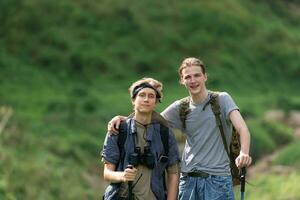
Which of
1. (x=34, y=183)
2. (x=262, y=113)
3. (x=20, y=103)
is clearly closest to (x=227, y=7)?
(x=262, y=113)

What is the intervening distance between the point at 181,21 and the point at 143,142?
25507 mm

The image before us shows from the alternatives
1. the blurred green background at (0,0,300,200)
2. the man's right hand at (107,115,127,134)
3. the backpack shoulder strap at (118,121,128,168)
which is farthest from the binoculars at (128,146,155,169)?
the blurred green background at (0,0,300,200)

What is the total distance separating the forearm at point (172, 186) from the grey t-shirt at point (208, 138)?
0.21 metres

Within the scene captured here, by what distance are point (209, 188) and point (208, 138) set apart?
1.18 feet

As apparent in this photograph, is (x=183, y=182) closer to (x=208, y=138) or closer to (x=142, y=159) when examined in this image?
(x=208, y=138)

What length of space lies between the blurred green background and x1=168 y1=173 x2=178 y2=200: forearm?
8821 millimetres

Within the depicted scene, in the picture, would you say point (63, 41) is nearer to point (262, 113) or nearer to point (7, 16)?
point (7, 16)

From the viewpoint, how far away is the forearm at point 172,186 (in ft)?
17.9

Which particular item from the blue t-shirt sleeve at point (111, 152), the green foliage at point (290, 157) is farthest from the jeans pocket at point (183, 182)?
the green foliage at point (290, 157)

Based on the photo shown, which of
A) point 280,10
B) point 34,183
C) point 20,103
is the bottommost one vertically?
point 34,183

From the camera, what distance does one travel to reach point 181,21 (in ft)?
101

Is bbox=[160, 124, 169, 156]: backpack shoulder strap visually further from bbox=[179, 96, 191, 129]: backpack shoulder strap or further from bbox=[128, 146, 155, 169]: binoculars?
bbox=[179, 96, 191, 129]: backpack shoulder strap

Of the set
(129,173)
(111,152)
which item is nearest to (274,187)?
(111,152)

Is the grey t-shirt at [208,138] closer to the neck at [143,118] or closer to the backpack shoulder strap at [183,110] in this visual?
the backpack shoulder strap at [183,110]
